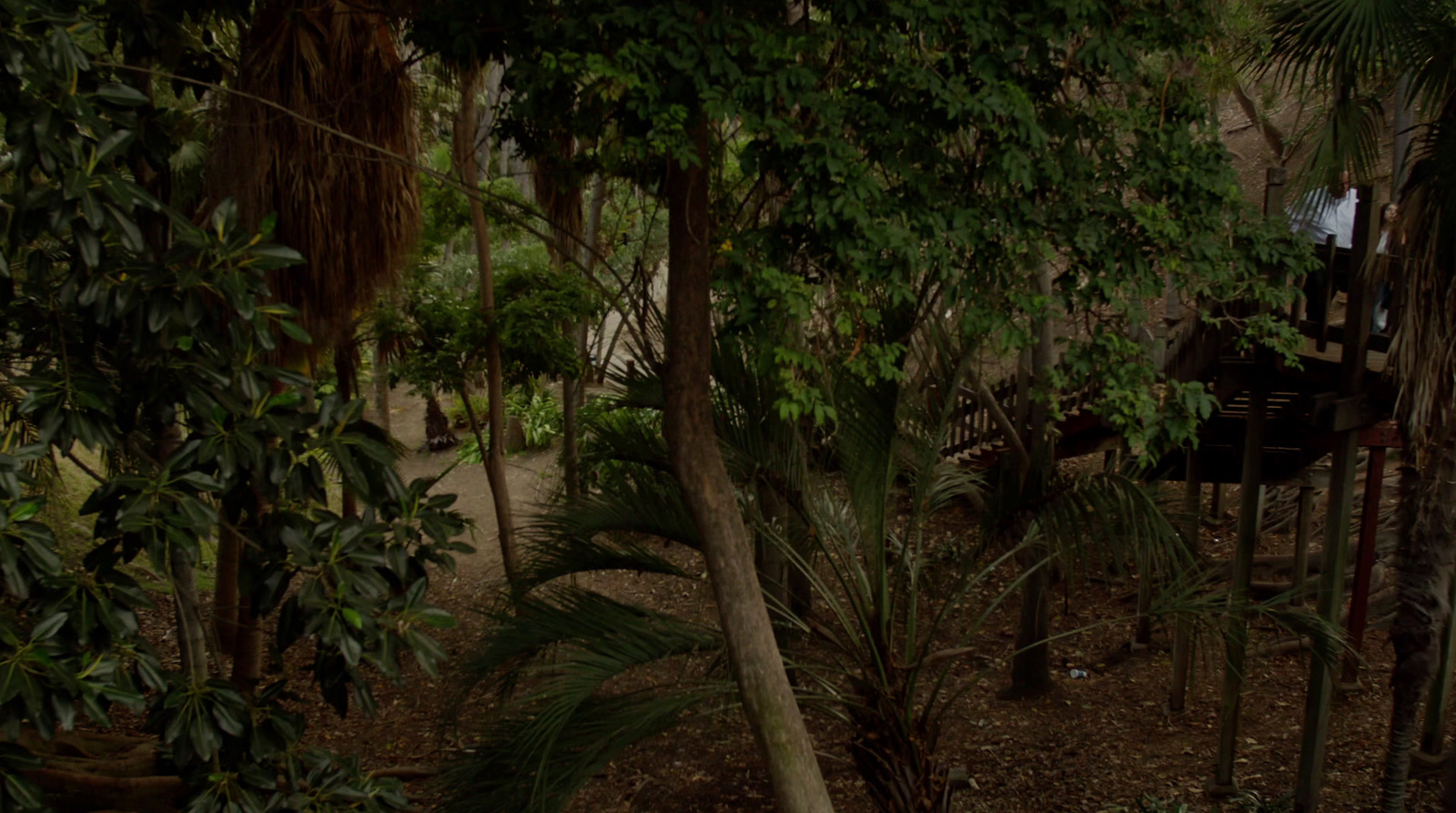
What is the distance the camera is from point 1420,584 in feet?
20.5

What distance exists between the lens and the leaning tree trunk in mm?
6086

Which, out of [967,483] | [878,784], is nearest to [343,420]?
[878,784]

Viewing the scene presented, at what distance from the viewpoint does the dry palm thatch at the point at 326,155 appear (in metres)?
7.16

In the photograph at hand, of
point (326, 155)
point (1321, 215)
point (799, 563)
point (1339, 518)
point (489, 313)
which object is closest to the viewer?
point (799, 563)

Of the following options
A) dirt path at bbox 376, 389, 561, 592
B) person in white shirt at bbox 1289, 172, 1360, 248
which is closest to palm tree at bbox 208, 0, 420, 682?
dirt path at bbox 376, 389, 561, 592

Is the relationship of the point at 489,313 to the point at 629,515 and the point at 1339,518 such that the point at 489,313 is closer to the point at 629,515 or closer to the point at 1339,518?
the point at 629,515

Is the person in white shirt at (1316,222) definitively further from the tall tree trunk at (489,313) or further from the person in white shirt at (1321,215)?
the tall tree trunk at (489,313)

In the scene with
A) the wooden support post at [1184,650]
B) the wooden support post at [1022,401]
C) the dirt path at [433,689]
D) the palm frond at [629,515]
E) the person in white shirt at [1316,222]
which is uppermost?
the person in white shirt at [1316,222]

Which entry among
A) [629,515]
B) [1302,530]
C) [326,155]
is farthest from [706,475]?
[1302,530]

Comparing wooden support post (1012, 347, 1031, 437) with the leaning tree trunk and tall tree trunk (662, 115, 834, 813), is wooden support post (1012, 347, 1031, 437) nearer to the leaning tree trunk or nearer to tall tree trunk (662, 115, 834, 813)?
the leaning tree trunk

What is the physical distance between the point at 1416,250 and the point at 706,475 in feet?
13.0

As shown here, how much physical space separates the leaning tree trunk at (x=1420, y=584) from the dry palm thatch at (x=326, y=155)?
638 cm

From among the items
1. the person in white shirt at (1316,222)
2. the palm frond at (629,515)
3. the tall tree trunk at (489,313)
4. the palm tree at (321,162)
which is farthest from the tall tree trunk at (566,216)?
the person in white shirt at (1316,222)

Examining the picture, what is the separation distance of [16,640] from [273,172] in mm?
5878
